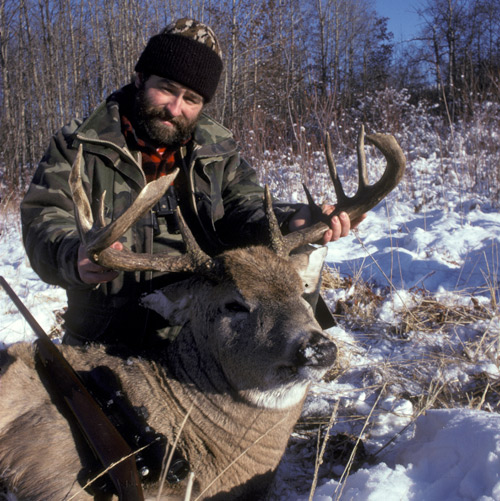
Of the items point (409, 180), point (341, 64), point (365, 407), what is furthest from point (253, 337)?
point (341, 64)

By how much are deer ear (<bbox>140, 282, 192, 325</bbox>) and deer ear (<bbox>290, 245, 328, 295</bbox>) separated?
28.8 inches

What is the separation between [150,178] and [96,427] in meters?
→ 2.36

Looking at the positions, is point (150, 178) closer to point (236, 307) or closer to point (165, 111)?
point (165, 111)

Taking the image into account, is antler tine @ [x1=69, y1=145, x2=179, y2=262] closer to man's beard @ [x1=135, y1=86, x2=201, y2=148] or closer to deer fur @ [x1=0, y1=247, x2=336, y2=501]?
deer fur @ [x1=0, y1=247, x2=336, y2=501]

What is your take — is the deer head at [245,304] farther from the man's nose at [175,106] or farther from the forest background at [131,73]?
the forest background at [131,73]

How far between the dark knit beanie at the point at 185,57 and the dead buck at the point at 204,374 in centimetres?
188

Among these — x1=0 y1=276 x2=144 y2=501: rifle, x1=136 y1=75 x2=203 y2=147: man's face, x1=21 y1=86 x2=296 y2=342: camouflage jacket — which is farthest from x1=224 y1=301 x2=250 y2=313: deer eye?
x1=136 y1=75 x2=203 y2=147: man's face

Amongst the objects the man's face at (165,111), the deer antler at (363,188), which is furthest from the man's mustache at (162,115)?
the deer antler at (363,188)

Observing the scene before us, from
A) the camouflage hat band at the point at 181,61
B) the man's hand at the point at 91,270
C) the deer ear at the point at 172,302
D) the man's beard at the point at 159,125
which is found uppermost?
the camouflage hat band at the point at 181,61

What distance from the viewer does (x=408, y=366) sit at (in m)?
4.16

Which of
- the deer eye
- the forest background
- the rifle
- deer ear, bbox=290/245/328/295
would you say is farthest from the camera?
the forest background

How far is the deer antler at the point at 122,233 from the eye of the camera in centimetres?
243

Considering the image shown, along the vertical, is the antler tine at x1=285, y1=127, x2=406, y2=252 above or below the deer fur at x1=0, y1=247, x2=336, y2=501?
above

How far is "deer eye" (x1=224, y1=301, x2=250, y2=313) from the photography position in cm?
280
